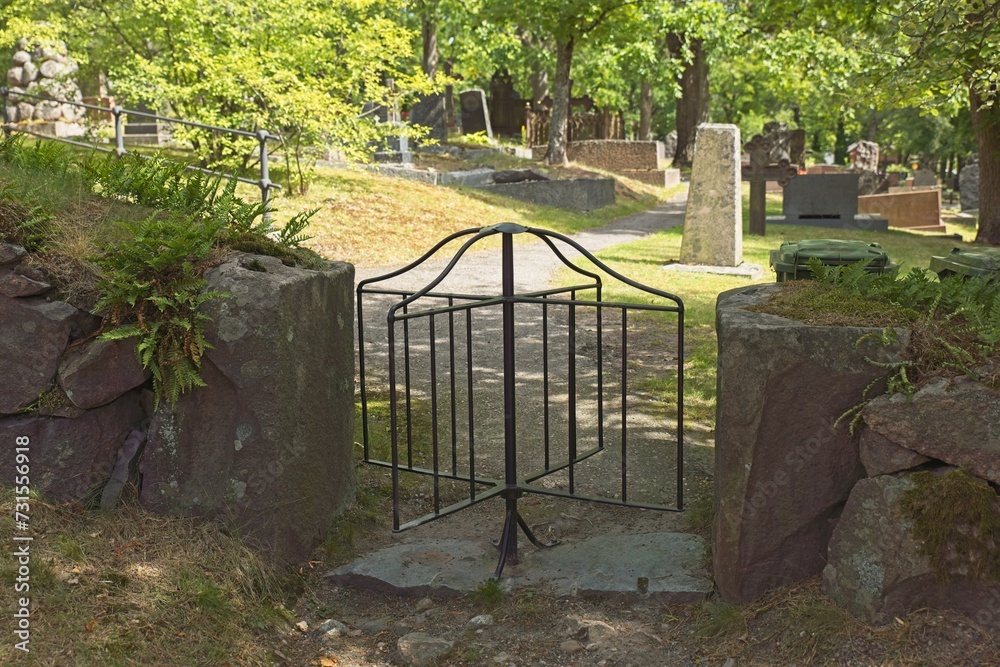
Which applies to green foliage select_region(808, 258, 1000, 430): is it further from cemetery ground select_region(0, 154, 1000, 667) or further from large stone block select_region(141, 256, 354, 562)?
large stone block select_region(141, 256, 354, 562)

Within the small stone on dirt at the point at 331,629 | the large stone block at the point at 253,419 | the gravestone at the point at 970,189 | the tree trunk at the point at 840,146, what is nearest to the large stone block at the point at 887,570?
the small stone on dirt at the point at 331,629

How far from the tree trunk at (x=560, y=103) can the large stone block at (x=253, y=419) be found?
20.7 meters

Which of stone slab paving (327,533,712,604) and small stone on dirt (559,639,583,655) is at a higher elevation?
stone slab paving (327,533,712,604)

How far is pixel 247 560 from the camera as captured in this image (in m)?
4.05

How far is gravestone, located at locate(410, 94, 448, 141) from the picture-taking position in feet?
89.8

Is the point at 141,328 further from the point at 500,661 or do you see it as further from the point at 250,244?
the point at 500,661

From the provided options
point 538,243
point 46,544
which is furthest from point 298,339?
point 538,243

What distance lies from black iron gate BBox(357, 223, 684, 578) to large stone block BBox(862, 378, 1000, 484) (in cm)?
103

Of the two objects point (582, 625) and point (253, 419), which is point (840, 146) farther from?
point (253, 419)

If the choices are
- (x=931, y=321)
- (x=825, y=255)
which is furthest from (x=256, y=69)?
(x=931, y=321)

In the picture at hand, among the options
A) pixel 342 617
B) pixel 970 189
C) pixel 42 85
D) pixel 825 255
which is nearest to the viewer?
pixel 342 617

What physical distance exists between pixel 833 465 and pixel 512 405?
1.46 meters

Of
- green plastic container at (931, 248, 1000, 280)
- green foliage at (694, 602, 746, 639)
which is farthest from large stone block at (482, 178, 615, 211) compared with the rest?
green foliage at (694, 602, 746, 639)

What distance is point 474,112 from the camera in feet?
102
